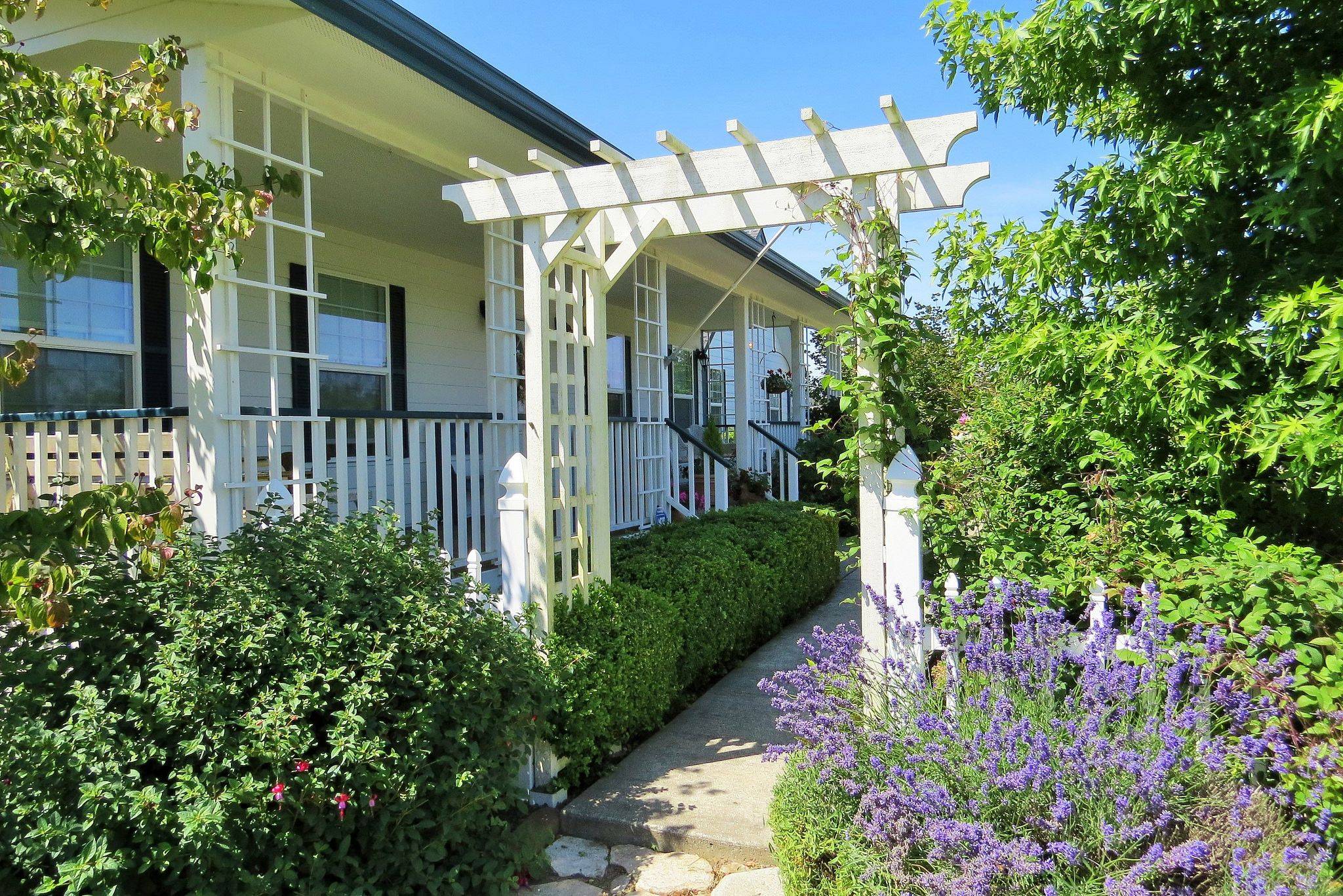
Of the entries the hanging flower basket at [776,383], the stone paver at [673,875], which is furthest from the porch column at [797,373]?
the stone paver at [673,875]

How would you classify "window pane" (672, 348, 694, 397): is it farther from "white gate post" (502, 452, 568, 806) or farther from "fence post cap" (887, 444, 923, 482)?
"fence post cap" (887, 444, 923, 482)

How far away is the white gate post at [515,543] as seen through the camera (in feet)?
12.8

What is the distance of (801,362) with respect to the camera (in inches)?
544

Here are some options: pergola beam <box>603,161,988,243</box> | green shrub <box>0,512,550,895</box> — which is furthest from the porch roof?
green shrub <box>0,512,550,895</box>

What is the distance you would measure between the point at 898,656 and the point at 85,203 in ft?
10.4

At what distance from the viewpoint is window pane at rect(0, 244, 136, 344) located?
5.08 meters

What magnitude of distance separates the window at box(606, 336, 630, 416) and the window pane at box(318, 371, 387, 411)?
11.1ft

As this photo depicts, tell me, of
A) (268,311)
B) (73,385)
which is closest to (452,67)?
(268,311)

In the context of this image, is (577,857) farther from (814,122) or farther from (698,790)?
(814,122)

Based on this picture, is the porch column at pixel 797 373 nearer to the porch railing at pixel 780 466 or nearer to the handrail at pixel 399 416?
the porch railing at pixel 780 466

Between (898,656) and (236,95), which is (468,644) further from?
(236,95)

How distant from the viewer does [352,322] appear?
738 centimetres

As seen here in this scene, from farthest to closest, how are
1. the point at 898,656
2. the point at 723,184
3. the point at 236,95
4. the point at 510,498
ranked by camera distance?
1. the point at 236,95
2. the point at 510,498
3. the point at 723,184
4. the point at 898,656

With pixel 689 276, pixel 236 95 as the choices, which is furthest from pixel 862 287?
pixel 689 276
